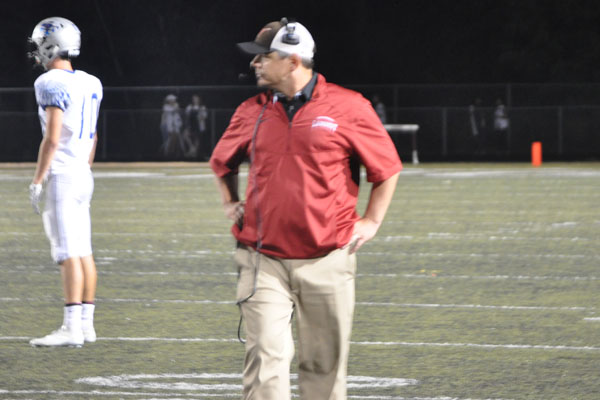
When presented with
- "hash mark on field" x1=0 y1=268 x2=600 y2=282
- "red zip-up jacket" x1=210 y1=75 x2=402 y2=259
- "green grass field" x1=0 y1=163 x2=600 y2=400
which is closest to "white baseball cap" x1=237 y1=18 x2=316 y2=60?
"red zip-up jacket" x1=210 y1=75 x2=402 y2=259

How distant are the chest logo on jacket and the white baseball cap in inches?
10.5

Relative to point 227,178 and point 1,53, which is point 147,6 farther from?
point 227,178

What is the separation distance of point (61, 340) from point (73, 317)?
6.1 inches

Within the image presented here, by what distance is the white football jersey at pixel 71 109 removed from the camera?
25.2 feet

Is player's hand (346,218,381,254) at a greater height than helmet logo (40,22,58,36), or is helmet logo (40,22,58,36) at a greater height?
helmet logo (40,22,58,36)

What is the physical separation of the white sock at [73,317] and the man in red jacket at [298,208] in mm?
2886

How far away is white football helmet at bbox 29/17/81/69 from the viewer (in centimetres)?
778

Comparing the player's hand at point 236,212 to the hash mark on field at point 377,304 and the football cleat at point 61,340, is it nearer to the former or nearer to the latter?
the football cleat at point 61,340

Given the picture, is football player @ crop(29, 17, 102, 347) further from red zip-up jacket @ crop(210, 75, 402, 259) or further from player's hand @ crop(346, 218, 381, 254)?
player's hand @ crop(346, 218, 381, 254)

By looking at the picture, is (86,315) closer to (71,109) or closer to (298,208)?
(71,109)

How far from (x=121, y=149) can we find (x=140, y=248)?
26.7 metres

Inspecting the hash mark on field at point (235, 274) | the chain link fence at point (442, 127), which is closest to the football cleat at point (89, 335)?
the hash mark on field at point (235, 274)

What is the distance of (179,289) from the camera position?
10469 millimetres

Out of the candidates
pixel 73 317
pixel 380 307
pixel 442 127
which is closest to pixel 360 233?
pixel 73 317
